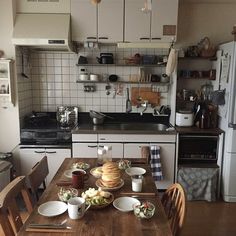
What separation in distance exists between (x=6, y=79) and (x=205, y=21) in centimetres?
259

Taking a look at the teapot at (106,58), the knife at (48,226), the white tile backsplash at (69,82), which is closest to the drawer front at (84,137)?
the white tile backsplash at (69,82)

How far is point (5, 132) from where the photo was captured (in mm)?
3240

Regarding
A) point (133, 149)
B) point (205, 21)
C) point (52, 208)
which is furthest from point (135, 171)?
point (205, 21)

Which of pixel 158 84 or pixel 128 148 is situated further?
pixel 158 84

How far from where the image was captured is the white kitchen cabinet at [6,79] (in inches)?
120

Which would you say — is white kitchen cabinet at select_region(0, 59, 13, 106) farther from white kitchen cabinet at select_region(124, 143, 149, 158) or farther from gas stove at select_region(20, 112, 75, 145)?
white kitchen cabinet at select_region(124, 143, 149, 158)

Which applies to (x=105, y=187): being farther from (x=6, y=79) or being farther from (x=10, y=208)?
(x=6, y=79)

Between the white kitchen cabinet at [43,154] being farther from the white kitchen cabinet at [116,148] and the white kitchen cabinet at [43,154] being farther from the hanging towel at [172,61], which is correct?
the hanging towel at [172,61]

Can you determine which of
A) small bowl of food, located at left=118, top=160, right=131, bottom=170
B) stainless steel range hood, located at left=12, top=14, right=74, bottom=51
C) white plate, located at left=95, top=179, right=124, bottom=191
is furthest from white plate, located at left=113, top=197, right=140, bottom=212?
stainless steel range hood, located at left=12, top=14, right=74, bottom=51

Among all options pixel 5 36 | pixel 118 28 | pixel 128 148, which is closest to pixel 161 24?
pixel 118 28

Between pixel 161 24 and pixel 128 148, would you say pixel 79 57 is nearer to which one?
pixel 161 24

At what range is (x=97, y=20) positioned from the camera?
3.14 metres

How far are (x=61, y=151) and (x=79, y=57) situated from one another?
4.10 ft

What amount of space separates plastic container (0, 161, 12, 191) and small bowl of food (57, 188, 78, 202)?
151 centimetres
